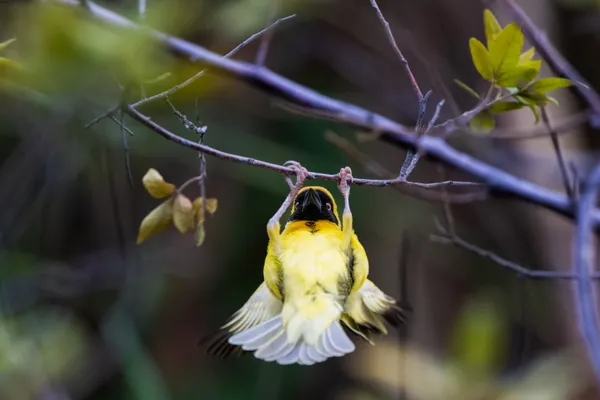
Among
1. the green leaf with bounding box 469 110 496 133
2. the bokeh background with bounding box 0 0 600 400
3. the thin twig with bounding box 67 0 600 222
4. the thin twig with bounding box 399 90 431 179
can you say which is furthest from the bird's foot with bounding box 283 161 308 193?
the bokeh background with bounding box 0 0 600 400

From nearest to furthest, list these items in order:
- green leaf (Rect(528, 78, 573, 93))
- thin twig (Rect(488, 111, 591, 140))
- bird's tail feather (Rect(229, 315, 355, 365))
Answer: bird's tail feather (Rect(229, 315, 355, 365)) < green leaf (Rect(528, 78, 573, 93)) < thin twig (Rect(488, 111, 591, 140))

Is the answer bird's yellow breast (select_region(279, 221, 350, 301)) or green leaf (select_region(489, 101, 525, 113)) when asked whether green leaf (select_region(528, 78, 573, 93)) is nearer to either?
green leaf (select_region(489, 101, 525, 113))

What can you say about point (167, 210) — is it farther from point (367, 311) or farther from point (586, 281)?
point (586, 281)

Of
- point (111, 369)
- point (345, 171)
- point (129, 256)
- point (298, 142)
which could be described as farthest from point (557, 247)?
point (345, 171)

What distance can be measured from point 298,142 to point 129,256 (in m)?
1.13

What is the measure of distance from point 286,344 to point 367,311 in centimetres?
16

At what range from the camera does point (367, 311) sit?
120 centimetres

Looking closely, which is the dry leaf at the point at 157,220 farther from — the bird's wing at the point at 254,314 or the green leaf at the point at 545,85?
the green leaf at the point at 545,85

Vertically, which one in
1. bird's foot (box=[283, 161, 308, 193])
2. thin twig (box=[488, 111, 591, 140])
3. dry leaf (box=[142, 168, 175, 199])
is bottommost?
dry leaf (box=[142, 168, 175, 199])

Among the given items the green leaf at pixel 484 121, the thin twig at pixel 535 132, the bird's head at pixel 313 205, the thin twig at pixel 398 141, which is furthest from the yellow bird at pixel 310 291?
the thin twig at pixel 398 141

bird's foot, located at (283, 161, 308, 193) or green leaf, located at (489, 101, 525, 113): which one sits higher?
green leaf, located at (489, 101, 525, 113)

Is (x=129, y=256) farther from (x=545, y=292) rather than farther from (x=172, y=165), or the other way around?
(x=545, y=292)

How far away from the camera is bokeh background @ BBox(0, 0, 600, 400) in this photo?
8.31 feet

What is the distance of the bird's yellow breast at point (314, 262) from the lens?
3.85ft
